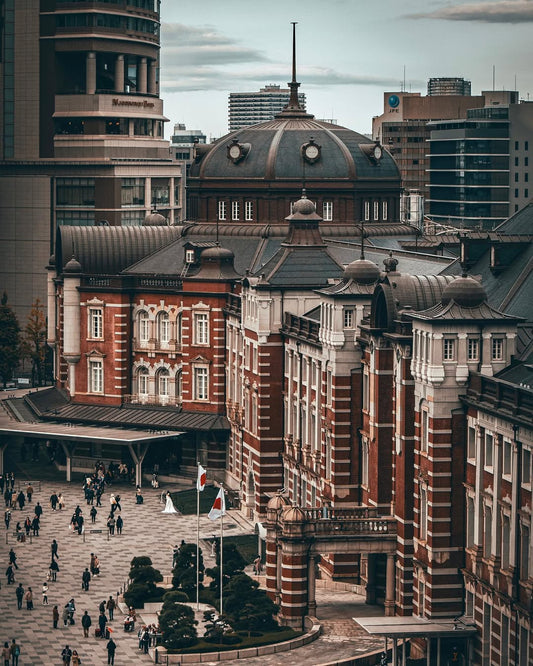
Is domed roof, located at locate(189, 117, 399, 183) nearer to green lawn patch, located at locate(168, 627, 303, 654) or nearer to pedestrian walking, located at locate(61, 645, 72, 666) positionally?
green lawn patch, located at locate(168, 627, 303, 654)

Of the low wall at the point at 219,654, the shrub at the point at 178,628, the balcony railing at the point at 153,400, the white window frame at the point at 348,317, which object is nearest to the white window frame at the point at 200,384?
the balcony railing at the point at 153,400

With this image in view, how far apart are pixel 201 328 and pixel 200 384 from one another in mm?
4366

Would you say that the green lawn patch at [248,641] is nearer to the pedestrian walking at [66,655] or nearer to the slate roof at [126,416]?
the pedestrian walking at [66,655]

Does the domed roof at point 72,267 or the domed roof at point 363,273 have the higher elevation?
the domed roof at point 363,273

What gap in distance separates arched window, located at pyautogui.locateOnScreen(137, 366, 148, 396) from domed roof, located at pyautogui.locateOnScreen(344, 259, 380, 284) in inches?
1882

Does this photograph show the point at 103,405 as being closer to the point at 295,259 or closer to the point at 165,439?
the point at 165,439

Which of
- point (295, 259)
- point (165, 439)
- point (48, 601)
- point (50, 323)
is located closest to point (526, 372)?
point (48, 601)

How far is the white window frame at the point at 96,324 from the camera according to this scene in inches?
6452

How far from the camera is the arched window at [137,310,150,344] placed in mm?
162500

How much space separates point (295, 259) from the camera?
137m

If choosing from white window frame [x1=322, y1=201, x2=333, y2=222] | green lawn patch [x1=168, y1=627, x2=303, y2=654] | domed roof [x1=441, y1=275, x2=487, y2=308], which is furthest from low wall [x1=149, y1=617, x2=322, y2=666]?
white window frame [x1=322, y1=201, x2=333, y2=222]

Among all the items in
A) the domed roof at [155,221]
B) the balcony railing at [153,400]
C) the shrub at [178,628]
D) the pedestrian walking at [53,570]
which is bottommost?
the pedestrian walking at [53,570]

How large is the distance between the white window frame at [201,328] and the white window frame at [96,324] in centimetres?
1030

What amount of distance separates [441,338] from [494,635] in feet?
46.9
